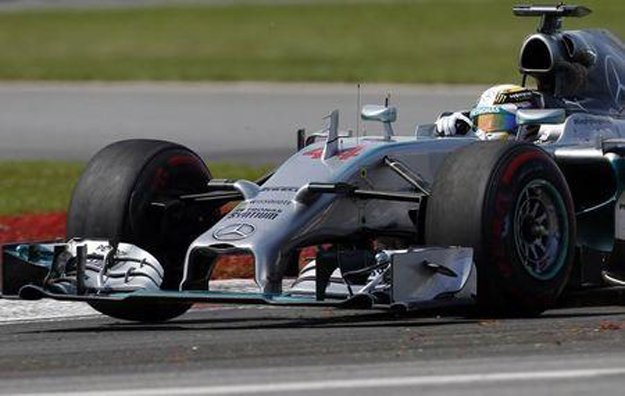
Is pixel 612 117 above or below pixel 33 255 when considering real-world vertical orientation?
above

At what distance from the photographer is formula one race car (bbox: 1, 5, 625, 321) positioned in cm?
973

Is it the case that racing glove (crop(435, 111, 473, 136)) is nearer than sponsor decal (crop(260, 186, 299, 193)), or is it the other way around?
sponsor decal (crop(260, 186, 299, 193))

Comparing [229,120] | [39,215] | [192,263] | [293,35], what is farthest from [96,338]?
[293,35]

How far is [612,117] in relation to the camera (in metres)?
11.6

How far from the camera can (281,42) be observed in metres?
40.9

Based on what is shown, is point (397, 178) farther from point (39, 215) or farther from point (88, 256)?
point (39, 215)

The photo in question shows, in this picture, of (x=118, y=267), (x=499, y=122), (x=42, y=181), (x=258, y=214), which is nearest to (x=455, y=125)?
(x=499, y=122)

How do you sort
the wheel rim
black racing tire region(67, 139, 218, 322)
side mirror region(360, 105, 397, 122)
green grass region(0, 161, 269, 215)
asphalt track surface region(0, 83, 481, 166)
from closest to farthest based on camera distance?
the wheel rim → black racing tire region(67, 139, 218, 322) → side mirror region(360, 105, 397, 122) → green grass region(0, 161, 269, 215) → asphalt track surface region(0, 83, 481, 166)

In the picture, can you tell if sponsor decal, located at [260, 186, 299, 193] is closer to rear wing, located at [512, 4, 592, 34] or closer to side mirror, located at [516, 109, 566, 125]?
side mirror, located at [516, 109, 566, 125]

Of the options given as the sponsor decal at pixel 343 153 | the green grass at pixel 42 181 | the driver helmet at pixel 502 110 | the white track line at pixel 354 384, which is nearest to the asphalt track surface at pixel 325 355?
the white track line at pixel 354 384

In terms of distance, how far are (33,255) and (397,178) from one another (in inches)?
82.3

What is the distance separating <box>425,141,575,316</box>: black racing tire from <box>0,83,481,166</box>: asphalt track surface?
459 inches

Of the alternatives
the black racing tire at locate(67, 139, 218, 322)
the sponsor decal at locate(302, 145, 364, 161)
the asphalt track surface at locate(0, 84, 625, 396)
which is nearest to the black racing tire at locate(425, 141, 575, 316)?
the asphalt track surface at locate(0, 84, 625, 396)

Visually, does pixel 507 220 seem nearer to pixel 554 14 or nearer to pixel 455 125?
pixel 455 125
